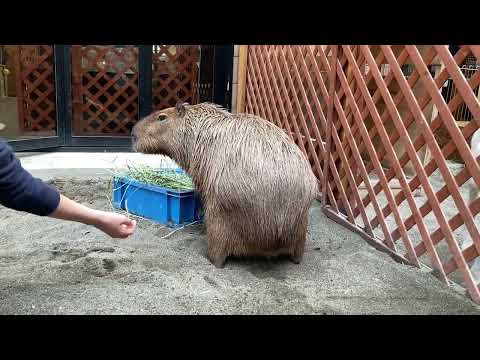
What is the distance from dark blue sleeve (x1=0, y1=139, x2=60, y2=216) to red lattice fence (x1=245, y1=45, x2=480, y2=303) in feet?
6.91

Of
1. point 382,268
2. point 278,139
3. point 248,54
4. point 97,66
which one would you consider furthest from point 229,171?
point 97,66

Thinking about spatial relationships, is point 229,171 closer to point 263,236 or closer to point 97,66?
point 263,236

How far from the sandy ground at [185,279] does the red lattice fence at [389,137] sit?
0.91 ft

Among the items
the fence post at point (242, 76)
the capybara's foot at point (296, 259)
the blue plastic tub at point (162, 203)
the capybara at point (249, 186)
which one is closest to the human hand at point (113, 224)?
the capybara at point (249, 186)

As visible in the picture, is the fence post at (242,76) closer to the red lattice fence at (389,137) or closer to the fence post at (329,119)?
the red lattice fence at (389,137)

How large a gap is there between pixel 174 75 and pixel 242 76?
3.60ft

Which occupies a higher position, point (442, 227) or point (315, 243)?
point (442, 227)

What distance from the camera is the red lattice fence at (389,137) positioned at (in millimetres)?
2553

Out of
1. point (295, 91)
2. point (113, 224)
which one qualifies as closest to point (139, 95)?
point (295, 91)

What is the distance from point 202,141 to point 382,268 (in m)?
1.41

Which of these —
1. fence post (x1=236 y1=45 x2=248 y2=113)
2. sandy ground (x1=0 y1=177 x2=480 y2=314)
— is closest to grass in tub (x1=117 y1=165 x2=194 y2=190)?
sandy ground (x1=0 y1=177 x2=480 y2=314)

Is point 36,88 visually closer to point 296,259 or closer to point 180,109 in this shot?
point 180,109

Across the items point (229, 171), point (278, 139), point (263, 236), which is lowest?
point (263, 236)

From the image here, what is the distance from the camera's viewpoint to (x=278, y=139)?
287cm
